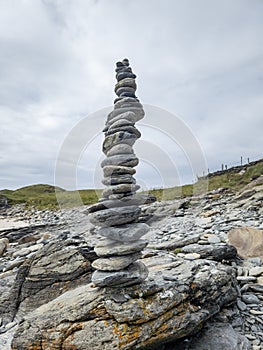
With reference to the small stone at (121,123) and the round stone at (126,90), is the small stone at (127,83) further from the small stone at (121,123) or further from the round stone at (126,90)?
the small stone at (121,123)

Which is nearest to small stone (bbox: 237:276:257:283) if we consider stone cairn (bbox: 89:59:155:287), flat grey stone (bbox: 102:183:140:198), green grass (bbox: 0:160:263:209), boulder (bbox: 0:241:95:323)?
green grass (bbox: 0:160:263:209)

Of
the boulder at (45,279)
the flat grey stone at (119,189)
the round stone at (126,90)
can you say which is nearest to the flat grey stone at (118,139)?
the flat grey stone at (119,189)

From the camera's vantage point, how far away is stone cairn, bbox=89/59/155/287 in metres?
5.93

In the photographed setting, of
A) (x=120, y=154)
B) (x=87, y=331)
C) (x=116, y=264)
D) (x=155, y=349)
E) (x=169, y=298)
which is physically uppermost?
(x=120, y=154)

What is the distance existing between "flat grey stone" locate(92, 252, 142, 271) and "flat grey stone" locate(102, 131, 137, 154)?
9.03ft

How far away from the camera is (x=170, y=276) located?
6.35 m

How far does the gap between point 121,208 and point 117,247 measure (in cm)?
95

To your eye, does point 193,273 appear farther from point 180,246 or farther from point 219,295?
point 180,246

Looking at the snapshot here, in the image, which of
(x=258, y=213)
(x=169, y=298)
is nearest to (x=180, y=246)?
(x=169, y=298)

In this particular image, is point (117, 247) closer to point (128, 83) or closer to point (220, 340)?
point (220, 340)

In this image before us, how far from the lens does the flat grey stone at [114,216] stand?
595 centimetres

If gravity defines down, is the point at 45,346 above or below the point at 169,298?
below

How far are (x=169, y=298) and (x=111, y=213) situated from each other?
2.36 m

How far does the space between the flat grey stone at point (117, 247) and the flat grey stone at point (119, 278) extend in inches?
17.7
